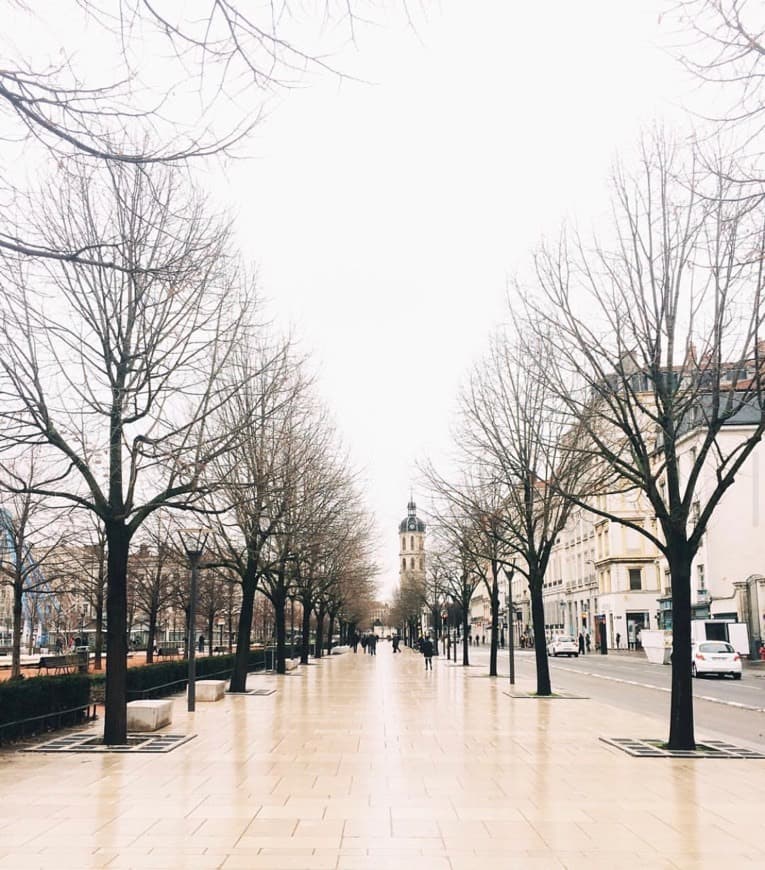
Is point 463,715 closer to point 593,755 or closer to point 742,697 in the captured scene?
point 593,755

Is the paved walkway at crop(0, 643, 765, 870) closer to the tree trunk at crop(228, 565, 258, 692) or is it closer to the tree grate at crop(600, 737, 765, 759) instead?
the tree grate at crop(600, 737, 765, 759)

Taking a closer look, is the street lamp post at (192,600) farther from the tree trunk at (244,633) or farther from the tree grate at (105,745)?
the tree grate at (105,745)

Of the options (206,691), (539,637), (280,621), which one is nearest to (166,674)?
(206,691)

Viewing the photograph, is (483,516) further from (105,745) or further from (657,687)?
(105,745)

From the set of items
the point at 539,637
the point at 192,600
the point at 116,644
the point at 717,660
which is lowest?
the point at 717,660

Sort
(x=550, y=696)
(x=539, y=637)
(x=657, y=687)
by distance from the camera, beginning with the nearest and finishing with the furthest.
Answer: (x=539, y=637) < (x=550, y=696) < (x=657, y=687)

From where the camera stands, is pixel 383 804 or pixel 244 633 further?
pixel 244 633

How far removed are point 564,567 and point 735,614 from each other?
136 ft

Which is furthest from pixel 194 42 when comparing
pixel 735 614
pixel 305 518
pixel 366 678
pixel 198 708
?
pixel 735 614

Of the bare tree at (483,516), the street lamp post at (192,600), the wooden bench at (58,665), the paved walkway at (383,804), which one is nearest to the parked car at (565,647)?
the bare tree at (483,516)

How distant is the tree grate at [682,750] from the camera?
44.0 ft

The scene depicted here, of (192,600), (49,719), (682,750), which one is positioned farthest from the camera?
(192,600)

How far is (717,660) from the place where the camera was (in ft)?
119

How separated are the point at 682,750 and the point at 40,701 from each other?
10.3 m
